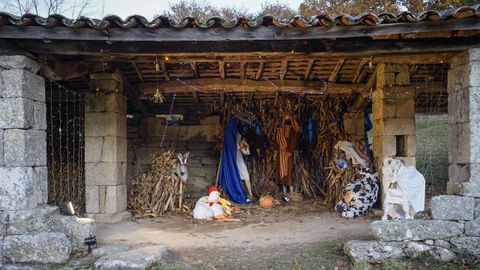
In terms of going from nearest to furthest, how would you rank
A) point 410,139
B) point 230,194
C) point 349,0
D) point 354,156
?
point 410,139
point 354,156
point 230,194
point 349,0

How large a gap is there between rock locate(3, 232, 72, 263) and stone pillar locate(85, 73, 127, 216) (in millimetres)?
2328

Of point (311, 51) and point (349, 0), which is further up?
point (349, 0)

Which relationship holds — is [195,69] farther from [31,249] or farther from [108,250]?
[31,249]

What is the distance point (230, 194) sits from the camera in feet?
29.6

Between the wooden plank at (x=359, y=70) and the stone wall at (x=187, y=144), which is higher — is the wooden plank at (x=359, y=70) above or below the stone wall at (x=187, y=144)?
above

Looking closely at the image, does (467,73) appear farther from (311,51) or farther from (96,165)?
(96,165)

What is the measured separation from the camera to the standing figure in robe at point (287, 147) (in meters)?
9.24

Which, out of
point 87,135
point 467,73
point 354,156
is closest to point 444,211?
point 467,73

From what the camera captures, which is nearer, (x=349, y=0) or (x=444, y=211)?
(x=444, y=211)

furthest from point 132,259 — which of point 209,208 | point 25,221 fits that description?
point 209,208

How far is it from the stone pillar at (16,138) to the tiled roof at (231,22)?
594 millimetres

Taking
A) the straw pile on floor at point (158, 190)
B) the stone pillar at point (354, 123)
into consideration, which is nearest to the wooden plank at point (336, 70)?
the stone pillar at point (354, 123)

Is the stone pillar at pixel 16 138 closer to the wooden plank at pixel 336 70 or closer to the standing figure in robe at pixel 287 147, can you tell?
the wooden plank at pixel 336 70

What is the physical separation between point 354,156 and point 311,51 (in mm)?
3591
